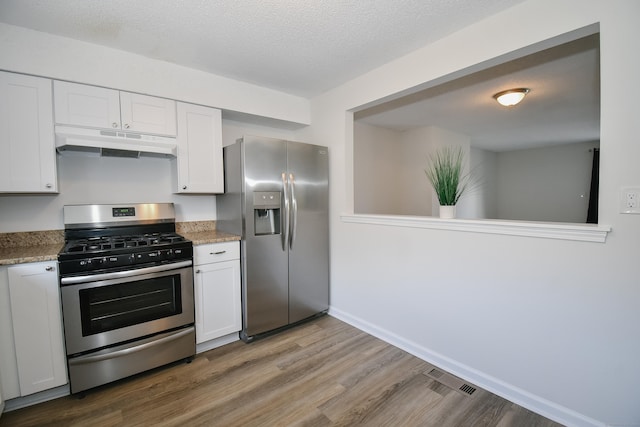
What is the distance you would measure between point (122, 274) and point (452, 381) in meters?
2.40

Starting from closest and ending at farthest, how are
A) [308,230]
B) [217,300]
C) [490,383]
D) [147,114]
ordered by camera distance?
[490,383]
[147,114]
[217,300]
[308,230]

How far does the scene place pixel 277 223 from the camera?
2756mm

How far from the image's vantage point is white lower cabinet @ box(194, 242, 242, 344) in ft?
7.80

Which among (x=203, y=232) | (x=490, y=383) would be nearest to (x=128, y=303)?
(x=203, y=232)

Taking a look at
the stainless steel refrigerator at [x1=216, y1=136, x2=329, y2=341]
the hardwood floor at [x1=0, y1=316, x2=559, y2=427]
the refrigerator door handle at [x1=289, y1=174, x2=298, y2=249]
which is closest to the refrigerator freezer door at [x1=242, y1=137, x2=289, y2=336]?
the stainless steel refrigerator at [x1=216, y1=136, x2=329, y2=341]

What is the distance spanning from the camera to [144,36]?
2047mm

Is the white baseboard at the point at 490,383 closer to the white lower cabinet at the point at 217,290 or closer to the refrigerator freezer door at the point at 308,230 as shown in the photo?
the refrigerator freezer door at the point at 308,230

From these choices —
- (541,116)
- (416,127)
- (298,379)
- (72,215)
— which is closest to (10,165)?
(72,215)

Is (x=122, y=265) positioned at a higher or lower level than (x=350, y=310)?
higher

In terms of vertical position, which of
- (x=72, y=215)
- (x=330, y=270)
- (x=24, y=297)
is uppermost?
(x=72, y=215)

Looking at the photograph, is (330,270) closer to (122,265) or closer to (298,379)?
(298,379)

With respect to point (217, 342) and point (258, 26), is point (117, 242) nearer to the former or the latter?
point (217, 342)

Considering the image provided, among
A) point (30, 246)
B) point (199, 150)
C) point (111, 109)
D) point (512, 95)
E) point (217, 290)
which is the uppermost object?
point (512, 95)

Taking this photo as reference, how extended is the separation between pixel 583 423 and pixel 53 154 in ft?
12.1
